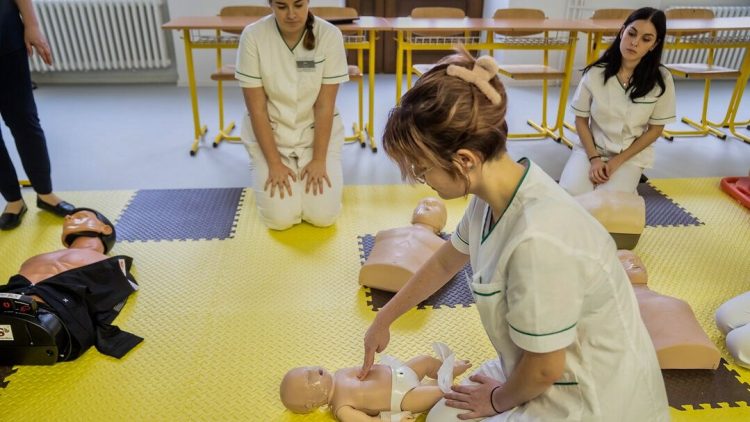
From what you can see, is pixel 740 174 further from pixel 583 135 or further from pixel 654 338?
pixel 654 338

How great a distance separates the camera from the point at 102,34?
4641 millimetres

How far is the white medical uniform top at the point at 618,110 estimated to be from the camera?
2.50 metres

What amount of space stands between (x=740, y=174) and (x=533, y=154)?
1166mm

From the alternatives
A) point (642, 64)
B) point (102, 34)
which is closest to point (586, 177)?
point (642, 64)

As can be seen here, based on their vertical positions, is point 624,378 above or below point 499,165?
below

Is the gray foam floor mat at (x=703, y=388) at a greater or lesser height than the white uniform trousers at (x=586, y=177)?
lesser

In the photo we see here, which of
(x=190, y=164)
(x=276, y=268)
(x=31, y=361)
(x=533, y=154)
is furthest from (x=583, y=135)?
(x=31, y=361)

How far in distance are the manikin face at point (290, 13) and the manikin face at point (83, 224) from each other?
111 centimetres

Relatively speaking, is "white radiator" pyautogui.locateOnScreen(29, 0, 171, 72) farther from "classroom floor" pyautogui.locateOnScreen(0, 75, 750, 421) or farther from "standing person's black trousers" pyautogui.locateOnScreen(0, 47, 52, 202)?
"standing person's black trousers" pyautogui.locateOnScreen(0, 47, 52, 202)

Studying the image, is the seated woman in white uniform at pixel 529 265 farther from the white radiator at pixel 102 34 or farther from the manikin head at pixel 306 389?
the white radiator at pixel 102 34

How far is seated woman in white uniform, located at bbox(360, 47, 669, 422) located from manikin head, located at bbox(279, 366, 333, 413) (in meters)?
0.50

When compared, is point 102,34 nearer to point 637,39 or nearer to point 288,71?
point 288,71

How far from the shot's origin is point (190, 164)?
3166mm

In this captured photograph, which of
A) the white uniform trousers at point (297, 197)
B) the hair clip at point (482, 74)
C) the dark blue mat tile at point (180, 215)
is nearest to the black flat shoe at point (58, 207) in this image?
the dark blue mat tile at point (180, 215)
